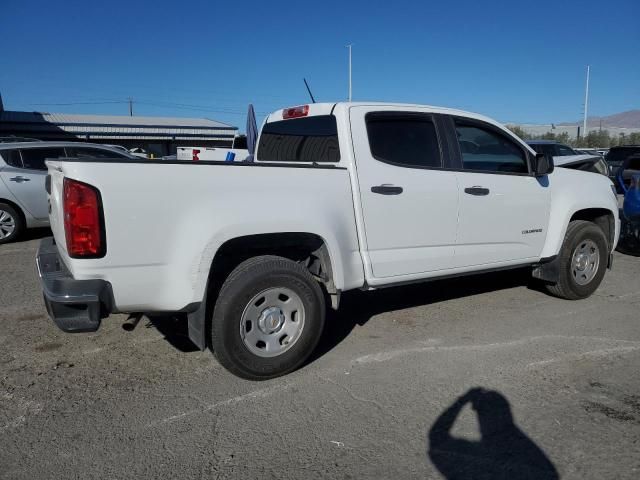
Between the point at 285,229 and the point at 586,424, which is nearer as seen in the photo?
the point at 586,424

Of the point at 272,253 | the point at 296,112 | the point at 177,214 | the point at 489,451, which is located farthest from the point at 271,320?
the point at 296,112

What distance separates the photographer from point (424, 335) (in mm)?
4641

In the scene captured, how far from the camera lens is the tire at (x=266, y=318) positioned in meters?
3.45

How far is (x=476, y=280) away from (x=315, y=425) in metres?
3.97

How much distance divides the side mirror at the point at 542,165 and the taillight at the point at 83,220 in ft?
12.8

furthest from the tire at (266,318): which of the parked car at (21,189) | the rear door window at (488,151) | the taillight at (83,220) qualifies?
the parked car at (21,189)

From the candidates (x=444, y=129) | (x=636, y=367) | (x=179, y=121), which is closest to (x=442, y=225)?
(x=444, y=129)

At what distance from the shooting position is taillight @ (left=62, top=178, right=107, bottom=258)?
3.00m

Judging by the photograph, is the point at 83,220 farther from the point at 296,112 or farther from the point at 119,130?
the point at 119,130

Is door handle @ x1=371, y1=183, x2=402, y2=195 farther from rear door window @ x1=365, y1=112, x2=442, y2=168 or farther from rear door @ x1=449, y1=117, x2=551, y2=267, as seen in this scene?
rear door @ x1=449, y1=117, x2=551, y2=267

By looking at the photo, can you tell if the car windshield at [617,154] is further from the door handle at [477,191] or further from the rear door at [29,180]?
the rear door at [29,180]

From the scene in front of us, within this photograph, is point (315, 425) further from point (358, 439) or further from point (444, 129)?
point (444, 129)

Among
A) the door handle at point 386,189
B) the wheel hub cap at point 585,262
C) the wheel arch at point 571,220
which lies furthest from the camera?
the wheel hub cap at point 585,262

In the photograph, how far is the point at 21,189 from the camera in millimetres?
8609
